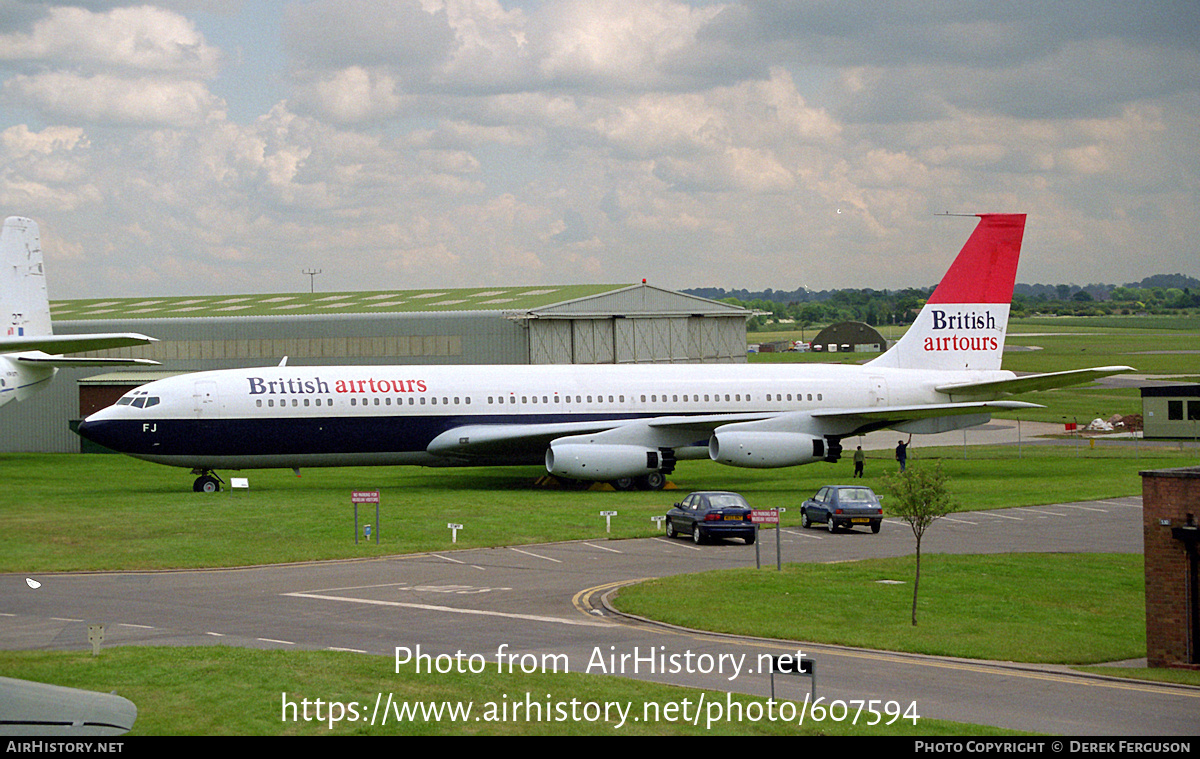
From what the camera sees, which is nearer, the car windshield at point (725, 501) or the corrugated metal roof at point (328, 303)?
the car windshield at point (725, 501)

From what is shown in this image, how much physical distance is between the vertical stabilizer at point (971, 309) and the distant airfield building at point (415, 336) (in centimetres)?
1917

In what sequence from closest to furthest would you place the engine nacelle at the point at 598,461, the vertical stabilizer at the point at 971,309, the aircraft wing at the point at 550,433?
the engine nacelle at the point at 598,461, the aircraft wing at the point at 550,433, the vertical stabilizer at the point at 971,309

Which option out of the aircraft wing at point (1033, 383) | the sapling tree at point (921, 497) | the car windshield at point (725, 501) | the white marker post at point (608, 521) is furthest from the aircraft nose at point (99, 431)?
the aircraft wing at point (1033, 383)

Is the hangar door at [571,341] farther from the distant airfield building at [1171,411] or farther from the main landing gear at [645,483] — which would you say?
the distant airfield building at [1171,411]

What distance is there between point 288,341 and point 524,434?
29601 millimetres

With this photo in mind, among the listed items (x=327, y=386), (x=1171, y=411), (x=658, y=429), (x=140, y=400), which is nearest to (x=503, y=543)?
(x=658, y=429)

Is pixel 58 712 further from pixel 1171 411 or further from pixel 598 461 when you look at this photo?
pixel 1171 411

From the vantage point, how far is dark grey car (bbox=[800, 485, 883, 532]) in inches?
1411

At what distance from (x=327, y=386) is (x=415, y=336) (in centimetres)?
2300

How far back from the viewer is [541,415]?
49219mm

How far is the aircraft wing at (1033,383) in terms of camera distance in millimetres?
47688

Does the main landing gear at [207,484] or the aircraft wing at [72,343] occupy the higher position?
the aircraft wing at [72,343]

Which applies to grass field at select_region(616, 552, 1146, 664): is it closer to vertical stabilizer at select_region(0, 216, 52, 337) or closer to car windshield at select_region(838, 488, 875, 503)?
car windshield at select_region(838, 488, 875, 503)

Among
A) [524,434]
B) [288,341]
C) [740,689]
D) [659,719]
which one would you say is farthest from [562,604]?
[288,341]
